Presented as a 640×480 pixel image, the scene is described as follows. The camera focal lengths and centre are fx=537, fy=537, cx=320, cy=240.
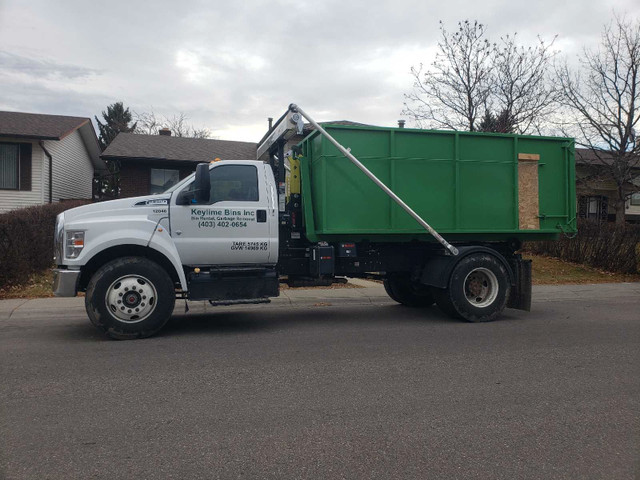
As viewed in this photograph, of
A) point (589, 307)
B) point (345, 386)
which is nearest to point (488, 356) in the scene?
point (345, 386)

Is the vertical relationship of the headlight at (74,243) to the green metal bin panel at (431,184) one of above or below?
below

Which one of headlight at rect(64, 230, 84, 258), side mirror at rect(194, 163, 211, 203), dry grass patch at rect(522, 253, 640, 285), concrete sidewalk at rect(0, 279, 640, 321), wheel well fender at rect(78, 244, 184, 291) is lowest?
concrete sidewalk at rect(0, 279, 640, 321)

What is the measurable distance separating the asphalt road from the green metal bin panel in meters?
1.64

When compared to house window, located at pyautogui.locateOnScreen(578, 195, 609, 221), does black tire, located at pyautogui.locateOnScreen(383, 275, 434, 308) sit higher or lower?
lower

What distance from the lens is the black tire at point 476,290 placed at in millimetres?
8297

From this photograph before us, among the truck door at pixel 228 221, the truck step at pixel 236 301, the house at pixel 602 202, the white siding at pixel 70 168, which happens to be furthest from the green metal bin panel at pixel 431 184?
the house at pixel 602 202

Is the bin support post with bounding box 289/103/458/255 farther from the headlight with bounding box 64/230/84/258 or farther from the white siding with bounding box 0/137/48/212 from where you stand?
the white siding with bounding box 0/137/48/212

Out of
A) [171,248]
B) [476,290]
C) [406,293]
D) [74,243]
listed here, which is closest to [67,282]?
[74,243]

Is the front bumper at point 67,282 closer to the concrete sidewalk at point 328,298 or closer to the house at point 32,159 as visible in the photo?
the concrete sidewalk at point 328,298

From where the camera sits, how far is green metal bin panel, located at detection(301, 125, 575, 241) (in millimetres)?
7973

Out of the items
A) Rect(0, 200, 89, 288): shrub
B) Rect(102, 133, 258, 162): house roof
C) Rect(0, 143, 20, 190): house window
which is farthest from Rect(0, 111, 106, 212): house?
Rect(0, 200, 89, 288): shrub

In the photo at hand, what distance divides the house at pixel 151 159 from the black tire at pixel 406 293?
1261 cm

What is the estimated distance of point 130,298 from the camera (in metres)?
6.93

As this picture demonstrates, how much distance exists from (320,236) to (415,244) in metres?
1.74
